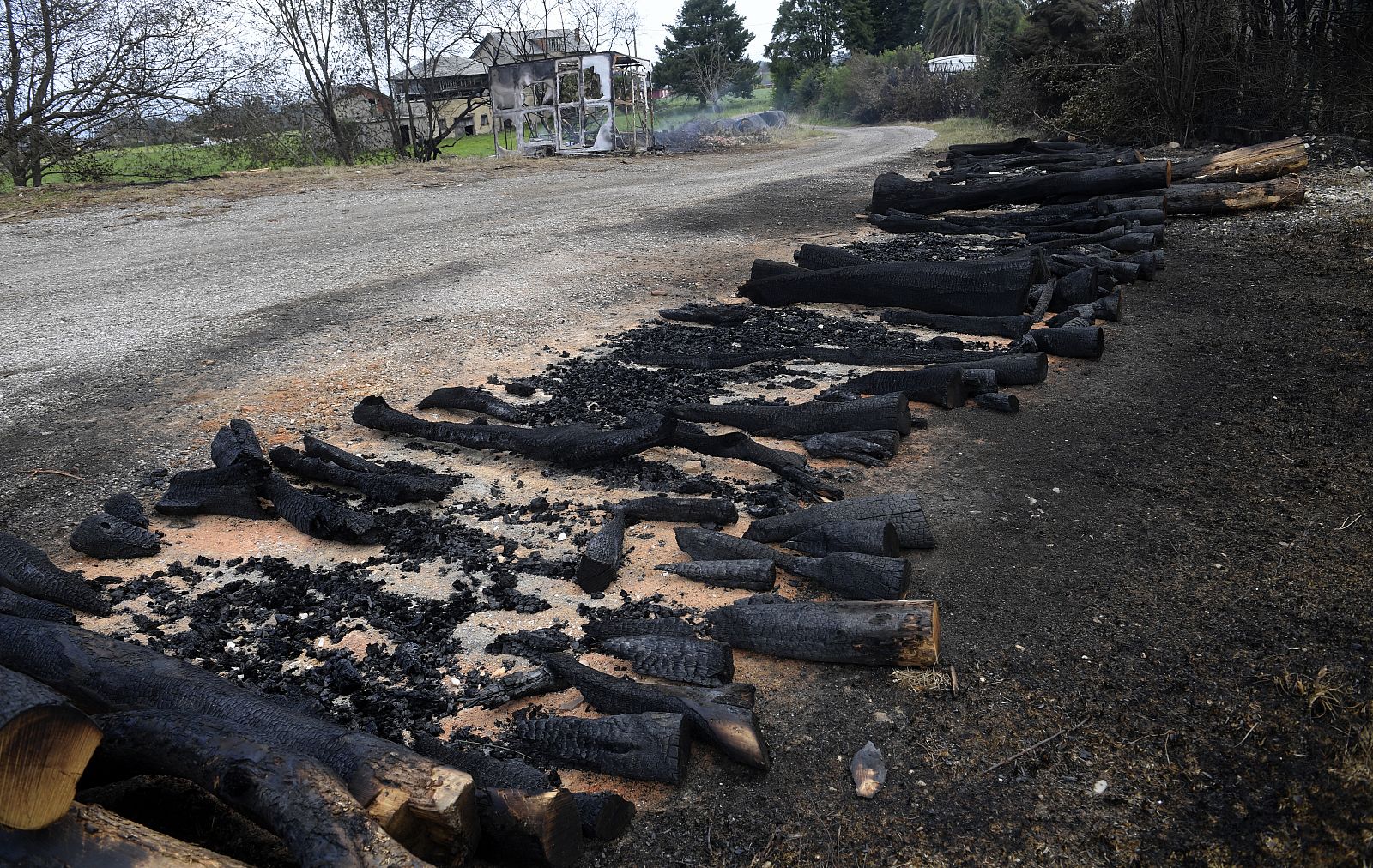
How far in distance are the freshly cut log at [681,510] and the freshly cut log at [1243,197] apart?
9.59m

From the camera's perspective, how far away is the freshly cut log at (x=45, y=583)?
10.5 feet

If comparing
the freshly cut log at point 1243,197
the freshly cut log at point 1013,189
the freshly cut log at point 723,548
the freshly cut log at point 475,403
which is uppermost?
the freshly cut log at point 1013,189

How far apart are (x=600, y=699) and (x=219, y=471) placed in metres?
2.51

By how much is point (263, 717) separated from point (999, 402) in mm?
4211

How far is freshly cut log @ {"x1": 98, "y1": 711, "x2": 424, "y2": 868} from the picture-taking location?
1.77 meters

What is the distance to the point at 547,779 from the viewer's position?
2363 millimetres

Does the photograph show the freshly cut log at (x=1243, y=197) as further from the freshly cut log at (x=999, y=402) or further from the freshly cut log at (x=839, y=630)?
the freshly cut log at (x=839, y=630)

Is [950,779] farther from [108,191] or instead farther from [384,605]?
[108,191]

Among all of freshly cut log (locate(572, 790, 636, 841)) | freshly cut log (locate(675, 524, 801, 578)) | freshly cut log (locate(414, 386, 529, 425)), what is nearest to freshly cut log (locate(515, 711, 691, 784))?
freshly cut log (locate(572, 790, 636, 841))

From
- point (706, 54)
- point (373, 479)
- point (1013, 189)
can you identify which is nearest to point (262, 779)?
point (373, 479)

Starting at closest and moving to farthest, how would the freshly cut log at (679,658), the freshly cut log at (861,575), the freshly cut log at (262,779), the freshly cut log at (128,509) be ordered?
the freshly cut log at (262,779)
the freshly cut log at (679,658)
the freshly cut log at (861,575)
the freshly cut log at (128,509)

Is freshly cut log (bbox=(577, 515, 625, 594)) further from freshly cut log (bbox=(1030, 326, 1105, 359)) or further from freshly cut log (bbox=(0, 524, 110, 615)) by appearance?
freshly cut log (bbox=(1030, 326, 1105, 359))

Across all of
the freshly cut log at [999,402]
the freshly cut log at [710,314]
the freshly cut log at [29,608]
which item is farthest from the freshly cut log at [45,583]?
the freshly cut log at [710,314]

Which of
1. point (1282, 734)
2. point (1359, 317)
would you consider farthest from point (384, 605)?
point (1359, 317)
